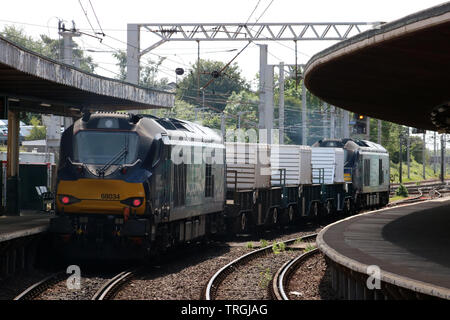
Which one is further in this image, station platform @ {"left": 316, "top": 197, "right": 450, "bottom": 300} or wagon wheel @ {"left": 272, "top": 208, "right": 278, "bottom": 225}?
wagon wheel @ {"left": 272, "top": 208, "right": 278, "bottom": 225}

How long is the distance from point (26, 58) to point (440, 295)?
1063cm

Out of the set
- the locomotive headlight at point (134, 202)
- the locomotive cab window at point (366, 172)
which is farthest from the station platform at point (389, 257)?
the locomotive cab window at point (366, 172)

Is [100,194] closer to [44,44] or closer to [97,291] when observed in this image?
[97,291]

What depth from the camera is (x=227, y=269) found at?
17.8 metres

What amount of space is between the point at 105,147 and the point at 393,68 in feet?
21.7

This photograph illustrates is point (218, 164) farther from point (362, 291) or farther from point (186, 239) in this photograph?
point (362, 291)

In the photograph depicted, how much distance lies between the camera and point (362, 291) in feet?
42.5

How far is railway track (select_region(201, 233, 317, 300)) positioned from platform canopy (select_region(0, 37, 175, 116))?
6.05 m

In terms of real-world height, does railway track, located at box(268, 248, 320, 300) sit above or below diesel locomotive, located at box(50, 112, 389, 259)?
below

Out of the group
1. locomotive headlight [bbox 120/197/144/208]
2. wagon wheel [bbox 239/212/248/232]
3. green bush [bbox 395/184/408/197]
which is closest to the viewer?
locomotive headlight [bbox 120/197/144/208]

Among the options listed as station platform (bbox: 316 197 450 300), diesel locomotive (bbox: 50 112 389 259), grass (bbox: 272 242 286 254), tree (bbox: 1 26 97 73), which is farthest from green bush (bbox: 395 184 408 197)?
tree (bbox: 1 26 97 73)

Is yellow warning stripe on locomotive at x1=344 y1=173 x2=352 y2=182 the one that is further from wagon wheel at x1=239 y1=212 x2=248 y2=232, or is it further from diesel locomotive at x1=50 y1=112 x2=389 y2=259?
diesel locomotive at x1=50 y1=112 x2=389 y2=259

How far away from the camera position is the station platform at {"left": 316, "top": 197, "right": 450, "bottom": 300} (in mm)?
11391

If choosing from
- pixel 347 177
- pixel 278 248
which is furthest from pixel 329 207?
pixel 278 248
